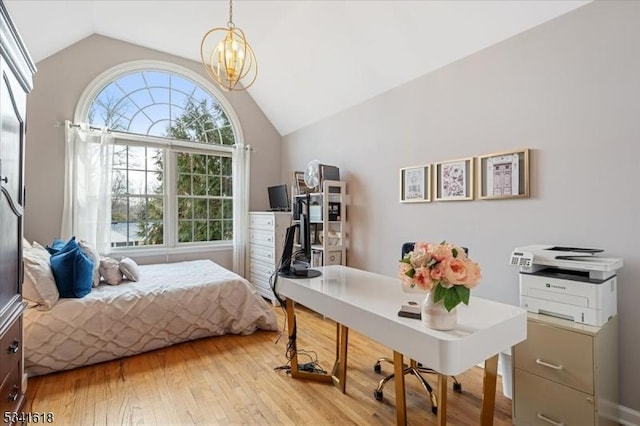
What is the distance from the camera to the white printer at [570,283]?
1.68 metres

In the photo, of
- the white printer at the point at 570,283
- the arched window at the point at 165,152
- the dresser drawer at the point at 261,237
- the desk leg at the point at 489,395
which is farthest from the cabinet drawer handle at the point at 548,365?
the arched window at the point at 165,152

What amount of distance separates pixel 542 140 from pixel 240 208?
12.1ft

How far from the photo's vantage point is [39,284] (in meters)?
2.36

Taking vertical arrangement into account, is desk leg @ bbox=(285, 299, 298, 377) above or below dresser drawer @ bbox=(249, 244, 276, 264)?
below

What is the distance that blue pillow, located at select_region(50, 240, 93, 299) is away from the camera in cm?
254

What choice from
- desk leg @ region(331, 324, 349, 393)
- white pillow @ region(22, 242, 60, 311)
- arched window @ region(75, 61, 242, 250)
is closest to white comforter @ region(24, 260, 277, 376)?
white pillow @ region(22, 242, 60, 311)

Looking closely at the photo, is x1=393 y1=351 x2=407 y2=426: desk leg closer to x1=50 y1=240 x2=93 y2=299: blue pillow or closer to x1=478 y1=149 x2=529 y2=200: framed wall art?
x1=478 y1=149 x2=529 y2=200: framed wall art

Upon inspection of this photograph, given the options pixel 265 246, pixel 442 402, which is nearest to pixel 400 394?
pixel 442 402

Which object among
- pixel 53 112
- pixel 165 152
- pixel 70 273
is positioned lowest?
pixel 70 273

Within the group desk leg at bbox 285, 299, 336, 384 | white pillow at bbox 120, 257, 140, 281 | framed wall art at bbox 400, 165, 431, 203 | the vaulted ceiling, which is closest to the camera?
desk leg at bbox 285, 299, 336, 384

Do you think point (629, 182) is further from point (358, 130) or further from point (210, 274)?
point (210, 274)

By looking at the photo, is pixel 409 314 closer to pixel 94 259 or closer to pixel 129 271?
pixel 129 271

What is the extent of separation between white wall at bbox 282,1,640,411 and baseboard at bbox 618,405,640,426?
28 mm

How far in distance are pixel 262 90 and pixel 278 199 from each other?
1640mm
